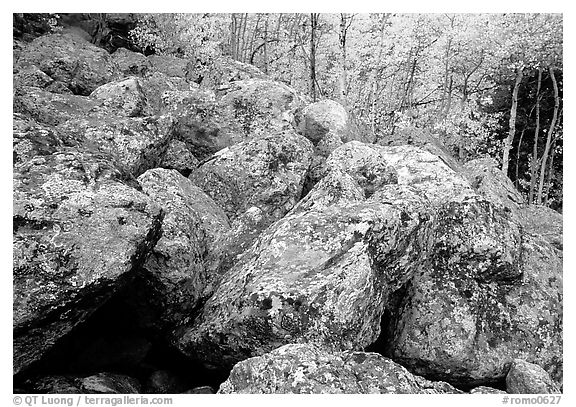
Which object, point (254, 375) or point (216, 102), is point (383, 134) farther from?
point (254, 375)

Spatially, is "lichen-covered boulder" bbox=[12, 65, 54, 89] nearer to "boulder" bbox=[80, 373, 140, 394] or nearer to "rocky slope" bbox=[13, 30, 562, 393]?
"rocky slope" bbox=[13, 30, 562, 393]

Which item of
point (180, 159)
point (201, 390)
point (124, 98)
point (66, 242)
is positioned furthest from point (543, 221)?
point (66, 242)

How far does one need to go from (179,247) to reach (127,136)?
2221 mm

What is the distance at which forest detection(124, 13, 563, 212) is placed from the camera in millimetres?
6125

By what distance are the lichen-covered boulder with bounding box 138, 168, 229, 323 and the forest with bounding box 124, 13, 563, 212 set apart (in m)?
1.98

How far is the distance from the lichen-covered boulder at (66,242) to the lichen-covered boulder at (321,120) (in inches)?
167

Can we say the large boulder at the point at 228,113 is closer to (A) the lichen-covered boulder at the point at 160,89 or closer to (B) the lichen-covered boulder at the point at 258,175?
(A) the lichen-covered boulder at the point at 160,89

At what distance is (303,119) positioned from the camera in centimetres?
796

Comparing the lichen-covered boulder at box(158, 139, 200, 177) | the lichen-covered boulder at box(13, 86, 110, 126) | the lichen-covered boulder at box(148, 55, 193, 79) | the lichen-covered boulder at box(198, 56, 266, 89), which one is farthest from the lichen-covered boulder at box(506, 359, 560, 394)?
the lichen-covered boulder at box(148, 55, 193, 79)

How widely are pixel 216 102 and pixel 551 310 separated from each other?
5.23m

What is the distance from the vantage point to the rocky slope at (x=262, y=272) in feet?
11.3

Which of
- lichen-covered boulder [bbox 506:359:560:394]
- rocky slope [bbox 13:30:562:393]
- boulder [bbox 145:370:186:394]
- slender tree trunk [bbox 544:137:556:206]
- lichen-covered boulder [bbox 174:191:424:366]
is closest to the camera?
rocky slope [bbox 13:30:562:393]

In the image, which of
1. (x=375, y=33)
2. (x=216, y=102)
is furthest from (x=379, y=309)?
(x=216, y=102)

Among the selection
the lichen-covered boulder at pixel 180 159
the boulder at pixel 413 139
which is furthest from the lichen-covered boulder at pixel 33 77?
the boulder at pixel 413 139
